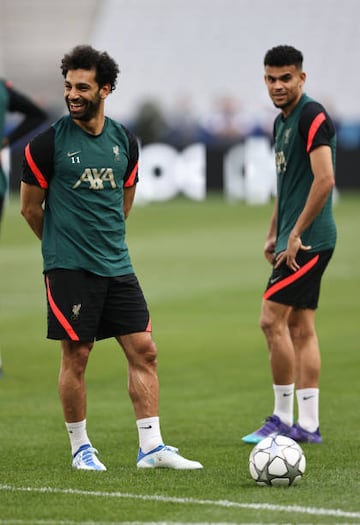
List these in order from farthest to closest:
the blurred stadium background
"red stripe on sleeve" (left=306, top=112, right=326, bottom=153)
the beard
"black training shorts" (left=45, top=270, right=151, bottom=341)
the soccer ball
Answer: the blurred stadium background
"red stripe on sleeve" (left=306, top=112, right=326, bottom=153)
"black training shorts" (left=45, top=270, right=151, bottom=341)
the beard
the soccer ball

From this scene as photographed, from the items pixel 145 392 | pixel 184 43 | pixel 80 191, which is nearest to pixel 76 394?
pixel 145 392

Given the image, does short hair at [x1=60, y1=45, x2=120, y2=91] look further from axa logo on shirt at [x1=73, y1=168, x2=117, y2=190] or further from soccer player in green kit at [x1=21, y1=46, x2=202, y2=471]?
axa logo on shirt at [x1=73, y1=168, x2=117, y2=190]

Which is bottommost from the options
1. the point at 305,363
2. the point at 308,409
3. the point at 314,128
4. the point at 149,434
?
the point at 308,409

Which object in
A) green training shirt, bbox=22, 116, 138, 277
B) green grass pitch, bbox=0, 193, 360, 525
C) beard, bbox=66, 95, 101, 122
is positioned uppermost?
beard, bbox=66, 95, 101, 122

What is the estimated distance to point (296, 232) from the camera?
25.8ft

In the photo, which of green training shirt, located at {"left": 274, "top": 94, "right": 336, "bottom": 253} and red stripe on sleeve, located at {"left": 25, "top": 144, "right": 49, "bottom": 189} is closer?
red stripe on sleeve, located at {"left": 25, "top": 144, "right": 49, "bottom": 189}

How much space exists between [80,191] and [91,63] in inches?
27.0

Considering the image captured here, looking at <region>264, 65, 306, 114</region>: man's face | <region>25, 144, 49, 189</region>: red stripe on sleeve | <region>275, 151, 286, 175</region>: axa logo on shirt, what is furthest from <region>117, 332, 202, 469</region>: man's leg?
<region>264, 65, 306, 114</region>: man's face

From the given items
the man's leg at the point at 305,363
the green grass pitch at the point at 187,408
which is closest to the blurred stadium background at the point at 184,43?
the green grass pitch at the point at 187,408

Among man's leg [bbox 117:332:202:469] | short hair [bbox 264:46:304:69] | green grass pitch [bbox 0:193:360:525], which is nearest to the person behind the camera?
green grass pitch [bbox 0:193:360:525]

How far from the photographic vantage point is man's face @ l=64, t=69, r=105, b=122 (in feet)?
22.7

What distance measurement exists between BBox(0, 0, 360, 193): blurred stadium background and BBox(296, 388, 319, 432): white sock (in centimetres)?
4942

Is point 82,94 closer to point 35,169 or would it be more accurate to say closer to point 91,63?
point 91,63

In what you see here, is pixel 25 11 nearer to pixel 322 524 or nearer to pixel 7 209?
pixel 7 209
